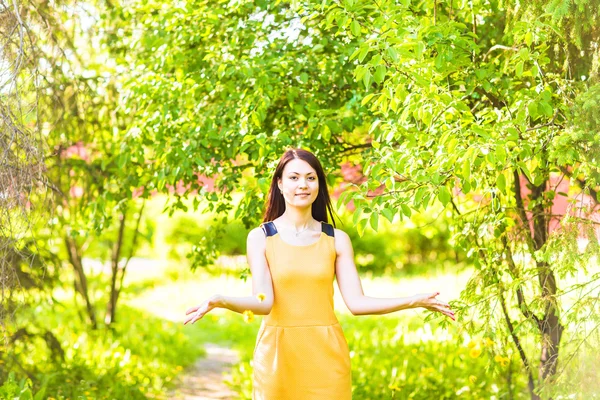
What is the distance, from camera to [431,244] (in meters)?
12.6

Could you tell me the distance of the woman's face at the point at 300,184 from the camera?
2.75 metres

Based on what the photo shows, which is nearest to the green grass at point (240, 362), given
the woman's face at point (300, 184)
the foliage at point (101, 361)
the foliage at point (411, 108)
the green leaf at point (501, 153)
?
the foliage at point (101, 361)

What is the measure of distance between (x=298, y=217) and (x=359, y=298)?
14.5 inches

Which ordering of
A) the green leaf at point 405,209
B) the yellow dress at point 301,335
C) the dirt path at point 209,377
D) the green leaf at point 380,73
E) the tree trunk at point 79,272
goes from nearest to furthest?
the yellow dress at point 301,335 < the green leaf at point 380,73 < the green leaf at point 405,209 < the dirt path at point 209,377 < the tree trunk at point 79,272

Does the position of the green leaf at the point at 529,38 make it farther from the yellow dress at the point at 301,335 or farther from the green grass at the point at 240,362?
the green grass at the point at 240,362

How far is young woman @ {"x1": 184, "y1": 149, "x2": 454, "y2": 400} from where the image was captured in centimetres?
265

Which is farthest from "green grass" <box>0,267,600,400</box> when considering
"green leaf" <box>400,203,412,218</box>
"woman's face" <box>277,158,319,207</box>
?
"woman's face" <box>277,158,319,207</box>

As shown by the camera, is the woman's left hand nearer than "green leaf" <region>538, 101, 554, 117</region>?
Yes

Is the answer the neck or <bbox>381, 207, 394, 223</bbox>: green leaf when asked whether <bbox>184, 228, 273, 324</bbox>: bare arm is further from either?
<bbox>381, 207, 394, 223</bbox>: green leaf

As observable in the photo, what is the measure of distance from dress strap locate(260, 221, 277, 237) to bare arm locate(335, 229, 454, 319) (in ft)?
0.77

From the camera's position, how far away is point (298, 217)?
279 cm

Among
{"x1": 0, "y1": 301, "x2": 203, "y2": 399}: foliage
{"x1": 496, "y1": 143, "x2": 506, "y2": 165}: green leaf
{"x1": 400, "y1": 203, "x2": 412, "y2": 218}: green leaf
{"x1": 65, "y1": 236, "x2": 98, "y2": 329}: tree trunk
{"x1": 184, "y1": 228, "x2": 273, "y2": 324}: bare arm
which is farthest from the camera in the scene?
{"x1": 65, "y1": 236, "x2": 98, "y2": 329}: tree trunk

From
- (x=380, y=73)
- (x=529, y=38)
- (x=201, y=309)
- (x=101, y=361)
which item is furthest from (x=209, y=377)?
(x=529, y=38)

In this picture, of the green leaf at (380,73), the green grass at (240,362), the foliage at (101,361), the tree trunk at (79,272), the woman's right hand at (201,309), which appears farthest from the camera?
the tree trunk at (79,272)
